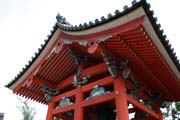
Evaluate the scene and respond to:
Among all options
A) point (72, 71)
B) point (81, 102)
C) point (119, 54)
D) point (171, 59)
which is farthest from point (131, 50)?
point (72, 71)

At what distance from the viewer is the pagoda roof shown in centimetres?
420

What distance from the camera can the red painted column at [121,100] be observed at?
4711mm

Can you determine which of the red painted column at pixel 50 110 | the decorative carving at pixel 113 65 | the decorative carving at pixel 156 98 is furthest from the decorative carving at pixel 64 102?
the decorative carving at pixel 156 98

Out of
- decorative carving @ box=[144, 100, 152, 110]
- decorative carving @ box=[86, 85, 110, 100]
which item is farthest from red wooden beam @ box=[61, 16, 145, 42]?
decorative carving @ box=[144, 100, 152, 110]

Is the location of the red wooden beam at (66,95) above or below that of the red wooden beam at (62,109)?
above

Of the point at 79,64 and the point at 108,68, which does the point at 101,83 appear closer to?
the point at 108,68

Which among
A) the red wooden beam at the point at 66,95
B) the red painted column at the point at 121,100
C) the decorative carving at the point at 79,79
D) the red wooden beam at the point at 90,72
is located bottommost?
the red painted column at the point at 121,100

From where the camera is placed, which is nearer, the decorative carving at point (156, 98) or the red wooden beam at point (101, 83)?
the red wooden beam at point (101, 83)

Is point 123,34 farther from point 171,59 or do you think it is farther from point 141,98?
point 141,98

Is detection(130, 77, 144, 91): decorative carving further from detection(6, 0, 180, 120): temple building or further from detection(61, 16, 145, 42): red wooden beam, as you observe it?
detection(61, 16, 145, 42): red wooden beam

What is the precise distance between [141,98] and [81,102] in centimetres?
187

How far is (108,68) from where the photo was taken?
5371 mm

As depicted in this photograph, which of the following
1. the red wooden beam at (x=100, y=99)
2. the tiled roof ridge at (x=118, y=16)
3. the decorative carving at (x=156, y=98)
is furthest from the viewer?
the decorative carving at (x=156, y=98)

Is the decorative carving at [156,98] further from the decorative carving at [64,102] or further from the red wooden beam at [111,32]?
the red wooden beam at [111,32]
